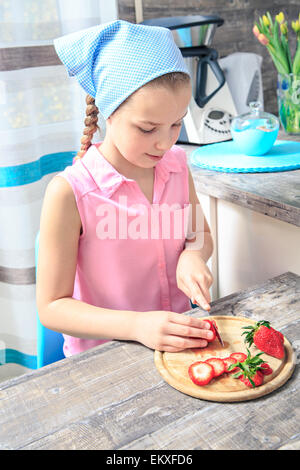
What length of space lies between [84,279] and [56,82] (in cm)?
74

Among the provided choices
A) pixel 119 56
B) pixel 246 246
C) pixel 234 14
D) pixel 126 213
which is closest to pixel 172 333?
pixel 126 213

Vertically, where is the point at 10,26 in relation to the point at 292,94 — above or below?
above

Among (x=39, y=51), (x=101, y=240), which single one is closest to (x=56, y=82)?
(x=39, y=51)

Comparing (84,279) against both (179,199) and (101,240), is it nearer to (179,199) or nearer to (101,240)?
(101,240)

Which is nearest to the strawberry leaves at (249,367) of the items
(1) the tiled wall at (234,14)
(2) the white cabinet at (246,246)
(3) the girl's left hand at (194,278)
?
(3) the girl's left hand at (194,278)

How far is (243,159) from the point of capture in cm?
142

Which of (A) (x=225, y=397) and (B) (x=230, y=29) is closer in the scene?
(A) (x=225, y=397)

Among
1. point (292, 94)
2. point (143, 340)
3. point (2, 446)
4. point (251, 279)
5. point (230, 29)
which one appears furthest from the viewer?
point (230, 29)

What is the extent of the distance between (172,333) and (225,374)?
0.11m

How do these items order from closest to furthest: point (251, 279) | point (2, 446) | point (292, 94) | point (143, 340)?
1. point (2, 446)
2. point (143, 340)
3. point (251, 279)
4. point (292, 94)

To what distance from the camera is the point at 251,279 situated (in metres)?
1.34

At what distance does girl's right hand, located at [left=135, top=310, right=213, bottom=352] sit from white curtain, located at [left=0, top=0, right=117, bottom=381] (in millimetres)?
852

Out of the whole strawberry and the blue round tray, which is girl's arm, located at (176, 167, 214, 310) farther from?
the blue round tray

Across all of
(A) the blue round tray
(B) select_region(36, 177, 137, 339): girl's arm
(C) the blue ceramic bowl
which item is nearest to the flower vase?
(A) the blue round tray
